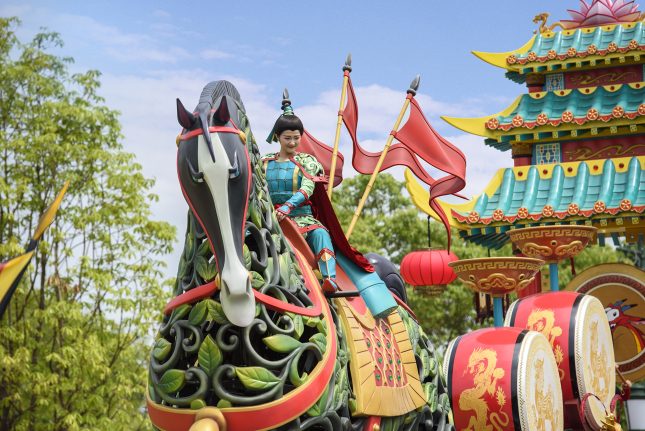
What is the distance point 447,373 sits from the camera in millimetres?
6824

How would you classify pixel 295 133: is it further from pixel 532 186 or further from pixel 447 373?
pixel 532 186

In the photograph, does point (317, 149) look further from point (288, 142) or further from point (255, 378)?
point (255, 378)

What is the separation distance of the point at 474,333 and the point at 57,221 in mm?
8103

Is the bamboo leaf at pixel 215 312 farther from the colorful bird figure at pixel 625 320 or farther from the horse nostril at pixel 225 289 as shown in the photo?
the colorful bird figure at pixel 625 320

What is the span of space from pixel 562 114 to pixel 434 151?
6.59m

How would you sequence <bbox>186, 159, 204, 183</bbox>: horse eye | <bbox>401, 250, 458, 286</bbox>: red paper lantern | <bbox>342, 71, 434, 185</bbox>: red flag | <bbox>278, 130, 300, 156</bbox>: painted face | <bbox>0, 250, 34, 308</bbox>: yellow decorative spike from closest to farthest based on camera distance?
1. <bbox>0, 250, 34, 308</bbox>: yellow decorative spike
2. <bbox>186, 159, 204, 183</bbox>: horse eye
3. <bbox>278, 130, 300, 156</bbox>: painted face
4. <bbox>342, 71, 434, 185</bbox>: red flag
5. <bbox>401, 250, 458, 286</bbox>: red paper lantern

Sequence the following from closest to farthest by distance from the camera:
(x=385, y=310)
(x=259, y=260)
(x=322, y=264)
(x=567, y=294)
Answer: (x=259, y=260) → (x=322, y=264) → (x=385, y=310) → (x=567, y=294)

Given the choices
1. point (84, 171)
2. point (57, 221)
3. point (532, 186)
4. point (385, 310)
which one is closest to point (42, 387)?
point (57, 221)

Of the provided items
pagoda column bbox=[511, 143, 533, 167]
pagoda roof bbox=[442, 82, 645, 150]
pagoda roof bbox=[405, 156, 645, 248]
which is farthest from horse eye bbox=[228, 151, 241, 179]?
pagoda column bbox=[511, 143, 533, 167]

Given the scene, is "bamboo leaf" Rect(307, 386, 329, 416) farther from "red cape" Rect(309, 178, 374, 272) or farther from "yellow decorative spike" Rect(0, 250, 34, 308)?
"yellow decorative spike" Rect(0, 250, 34, 308)

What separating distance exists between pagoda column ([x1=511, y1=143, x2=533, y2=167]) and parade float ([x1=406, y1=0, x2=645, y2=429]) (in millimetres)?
16

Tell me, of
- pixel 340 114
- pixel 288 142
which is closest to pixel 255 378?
pixel 288 142

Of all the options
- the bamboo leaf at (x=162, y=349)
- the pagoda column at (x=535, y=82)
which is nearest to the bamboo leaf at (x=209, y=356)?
the bamboo leaf at (x=162, y=349)

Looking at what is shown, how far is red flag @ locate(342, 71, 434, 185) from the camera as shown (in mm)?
5609
